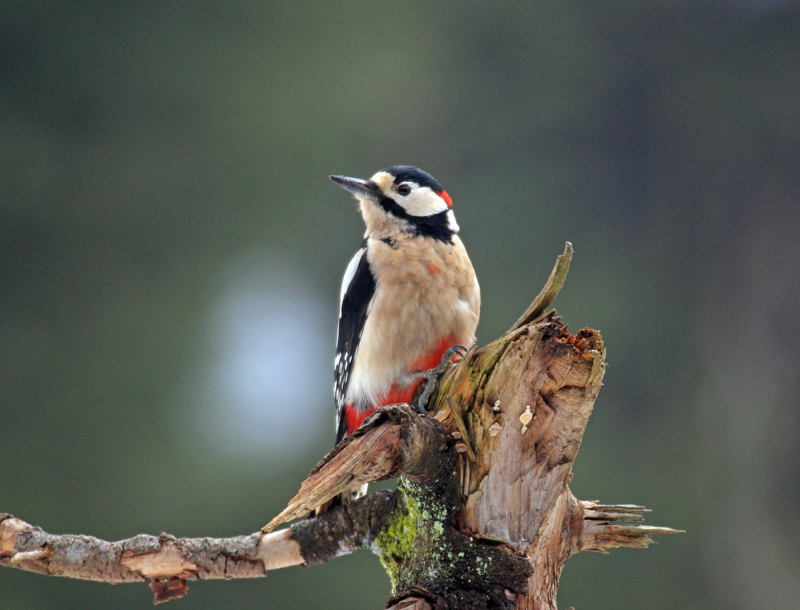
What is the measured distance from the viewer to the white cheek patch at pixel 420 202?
2018 millimetres

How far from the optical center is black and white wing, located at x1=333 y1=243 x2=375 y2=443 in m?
1.91

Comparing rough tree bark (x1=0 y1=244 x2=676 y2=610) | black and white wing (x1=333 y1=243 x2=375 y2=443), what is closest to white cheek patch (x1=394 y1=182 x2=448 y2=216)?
black and white wing (x1=333 y1=243 x2=375 y2=443)

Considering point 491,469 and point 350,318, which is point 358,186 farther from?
point 491,469

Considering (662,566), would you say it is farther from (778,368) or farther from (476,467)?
(476,467)

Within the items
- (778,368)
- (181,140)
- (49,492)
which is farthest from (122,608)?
(778,368)

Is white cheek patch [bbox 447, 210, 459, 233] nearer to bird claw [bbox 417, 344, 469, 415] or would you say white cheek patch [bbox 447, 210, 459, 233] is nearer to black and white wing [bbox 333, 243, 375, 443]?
black and white wing [bbox 333, 243, 375, 443]

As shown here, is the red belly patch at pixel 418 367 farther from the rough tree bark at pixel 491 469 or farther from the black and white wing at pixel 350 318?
the rough tree bark at pixel 491 469

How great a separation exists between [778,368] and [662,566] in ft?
3.84

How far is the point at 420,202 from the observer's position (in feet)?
6.66

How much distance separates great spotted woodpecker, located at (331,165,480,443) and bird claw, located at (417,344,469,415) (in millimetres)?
51

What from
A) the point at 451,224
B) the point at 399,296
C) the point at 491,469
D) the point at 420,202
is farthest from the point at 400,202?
the point at 491,469

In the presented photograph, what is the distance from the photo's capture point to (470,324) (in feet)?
6.10

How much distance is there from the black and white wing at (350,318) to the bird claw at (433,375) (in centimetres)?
25

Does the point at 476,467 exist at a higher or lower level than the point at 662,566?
higher
